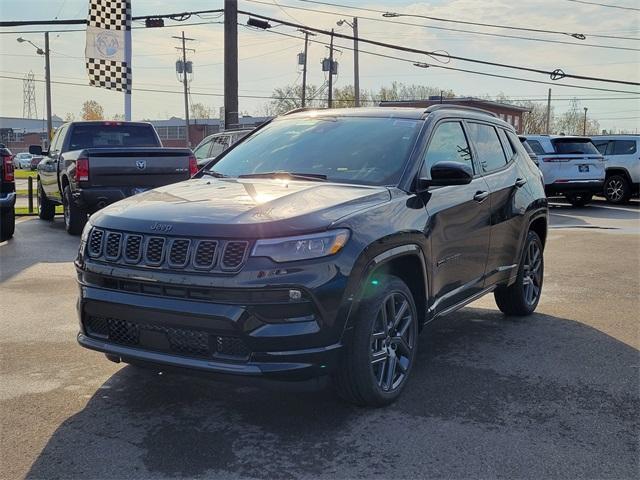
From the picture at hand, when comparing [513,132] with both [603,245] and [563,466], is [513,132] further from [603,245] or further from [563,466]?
[603,245]

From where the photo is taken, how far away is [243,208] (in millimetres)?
3627

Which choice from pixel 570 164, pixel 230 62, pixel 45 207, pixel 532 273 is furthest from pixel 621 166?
pixel 45 207

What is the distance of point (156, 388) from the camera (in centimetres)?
425

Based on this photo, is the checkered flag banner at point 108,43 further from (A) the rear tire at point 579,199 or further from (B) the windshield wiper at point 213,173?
(B) the windshield wiper at point 213,173

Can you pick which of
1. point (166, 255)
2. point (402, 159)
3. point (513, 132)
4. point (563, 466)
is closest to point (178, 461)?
point (166, 255)

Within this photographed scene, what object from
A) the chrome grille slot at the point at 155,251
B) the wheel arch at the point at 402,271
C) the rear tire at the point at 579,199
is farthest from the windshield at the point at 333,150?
the rear tire at the point at 579,199

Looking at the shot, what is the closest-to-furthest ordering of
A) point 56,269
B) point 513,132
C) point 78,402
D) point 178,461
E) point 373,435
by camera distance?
point 178,461 → point 373,435 → point 78,402 → point 513,132 → point 56,269

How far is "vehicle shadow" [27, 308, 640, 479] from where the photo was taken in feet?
10.7

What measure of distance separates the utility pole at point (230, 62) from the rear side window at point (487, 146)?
14.0 metres

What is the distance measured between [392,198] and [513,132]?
2762 millimetres

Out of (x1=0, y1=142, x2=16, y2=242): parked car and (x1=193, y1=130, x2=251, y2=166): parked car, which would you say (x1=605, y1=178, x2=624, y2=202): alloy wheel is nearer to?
(x1=193, y1=130, x2=251, y2=166): parked car

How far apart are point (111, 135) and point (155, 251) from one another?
10.0 metres

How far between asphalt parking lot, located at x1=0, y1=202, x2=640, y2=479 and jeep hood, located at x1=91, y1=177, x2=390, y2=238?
89cm

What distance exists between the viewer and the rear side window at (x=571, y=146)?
60.1ft
